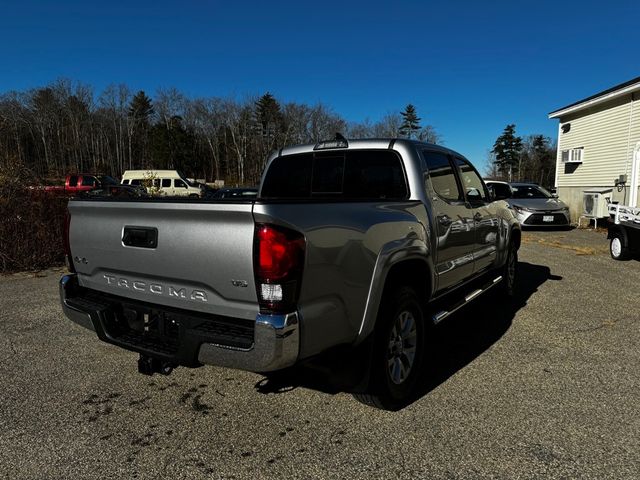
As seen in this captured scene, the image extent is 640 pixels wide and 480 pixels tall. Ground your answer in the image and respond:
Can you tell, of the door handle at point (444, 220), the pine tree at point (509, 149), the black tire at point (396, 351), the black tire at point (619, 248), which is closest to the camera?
the black tire at point (396, 351)

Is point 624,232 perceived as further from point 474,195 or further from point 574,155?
point 574,155

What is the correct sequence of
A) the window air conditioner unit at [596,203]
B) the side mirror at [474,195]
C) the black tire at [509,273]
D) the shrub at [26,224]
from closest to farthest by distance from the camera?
the side mirror at [474,195], the black tire at [509,273], the shrub at [26,224], the window air conditioner unit at [596,203]

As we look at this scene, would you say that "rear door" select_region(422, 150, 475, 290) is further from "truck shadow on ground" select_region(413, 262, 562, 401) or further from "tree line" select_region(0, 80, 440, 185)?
"tree line" select_region(0, 80, 440, 185)

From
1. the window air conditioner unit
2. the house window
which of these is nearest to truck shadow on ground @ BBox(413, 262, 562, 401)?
the window air conditioner unit

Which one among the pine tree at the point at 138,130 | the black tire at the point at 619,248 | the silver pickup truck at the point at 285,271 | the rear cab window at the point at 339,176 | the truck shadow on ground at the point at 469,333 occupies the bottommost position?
the truck shadow on ground at the point at 469,333

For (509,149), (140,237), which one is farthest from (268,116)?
(140,237)

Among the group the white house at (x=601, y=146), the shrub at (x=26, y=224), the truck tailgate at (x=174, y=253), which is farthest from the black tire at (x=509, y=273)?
the white house at (x=601, y=146)

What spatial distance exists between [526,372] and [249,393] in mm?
2331

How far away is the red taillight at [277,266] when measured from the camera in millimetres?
2121

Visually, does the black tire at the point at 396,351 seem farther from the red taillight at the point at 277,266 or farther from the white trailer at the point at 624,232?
the white trailer at the point at 624,232

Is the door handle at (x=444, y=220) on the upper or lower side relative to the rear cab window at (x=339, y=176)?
lower

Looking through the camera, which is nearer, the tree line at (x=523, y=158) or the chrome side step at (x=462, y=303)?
the chrome side step at (x=462, y=303)

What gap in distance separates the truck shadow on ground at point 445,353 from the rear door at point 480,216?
0.70 metres

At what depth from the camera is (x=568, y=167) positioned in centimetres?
2041
